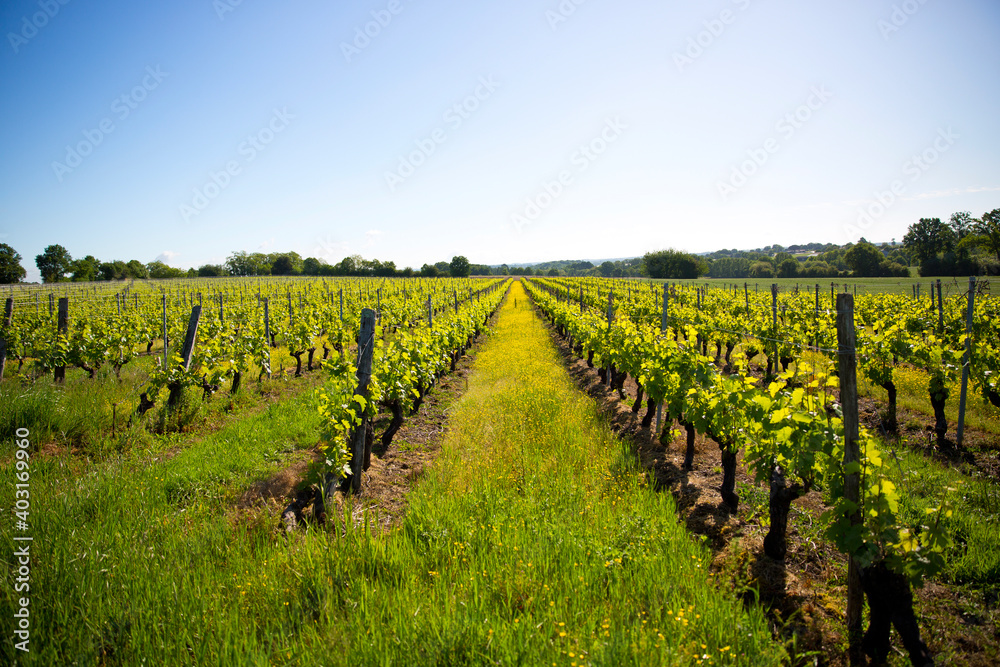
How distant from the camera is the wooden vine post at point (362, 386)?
5340 millimetres

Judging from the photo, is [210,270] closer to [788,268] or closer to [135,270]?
[135,270]

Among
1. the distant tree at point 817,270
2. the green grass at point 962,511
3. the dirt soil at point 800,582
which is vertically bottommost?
the dirt soil at point 800,582

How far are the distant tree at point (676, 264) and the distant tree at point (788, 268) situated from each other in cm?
1560

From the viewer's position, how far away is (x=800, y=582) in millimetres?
3752

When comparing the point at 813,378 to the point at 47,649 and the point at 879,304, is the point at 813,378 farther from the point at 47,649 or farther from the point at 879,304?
the point at 879,304

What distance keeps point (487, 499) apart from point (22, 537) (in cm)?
402

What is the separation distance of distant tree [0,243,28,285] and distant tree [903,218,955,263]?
135m

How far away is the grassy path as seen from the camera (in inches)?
105

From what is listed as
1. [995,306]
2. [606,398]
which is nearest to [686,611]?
[606,398]

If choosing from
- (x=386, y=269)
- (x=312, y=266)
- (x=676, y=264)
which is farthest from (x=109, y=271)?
(x=676, y=264)

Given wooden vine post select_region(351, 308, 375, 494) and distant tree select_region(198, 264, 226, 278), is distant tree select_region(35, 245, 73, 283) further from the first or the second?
wooden vine post select_region(351, 308, 375, 494)

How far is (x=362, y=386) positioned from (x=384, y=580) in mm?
2680

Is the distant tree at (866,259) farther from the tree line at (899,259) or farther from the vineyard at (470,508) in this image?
the vineyard at (470,508)

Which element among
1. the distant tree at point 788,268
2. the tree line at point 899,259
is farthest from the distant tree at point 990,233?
the distant tree at point 788,268
